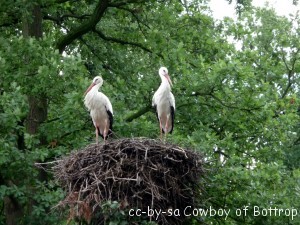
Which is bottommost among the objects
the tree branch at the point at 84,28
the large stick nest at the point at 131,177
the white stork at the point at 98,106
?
the large stick nest at the point at 131,177

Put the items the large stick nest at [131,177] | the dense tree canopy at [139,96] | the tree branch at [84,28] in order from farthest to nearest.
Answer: the tree branch at [84,28], the dense tree canopy at [139,96], the large stick nest at [131,177]

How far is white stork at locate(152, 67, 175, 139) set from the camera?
15762 mm

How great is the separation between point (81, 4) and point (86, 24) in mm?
1111

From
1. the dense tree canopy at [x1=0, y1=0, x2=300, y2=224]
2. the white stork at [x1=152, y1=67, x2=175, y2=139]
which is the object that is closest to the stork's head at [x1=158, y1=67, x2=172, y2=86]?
the white stork at [x1=152, y1=67, x2=175, y2=139]

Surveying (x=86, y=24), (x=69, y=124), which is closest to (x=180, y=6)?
(x=86, y=24)

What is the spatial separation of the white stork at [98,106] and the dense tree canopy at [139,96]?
20 centimetres

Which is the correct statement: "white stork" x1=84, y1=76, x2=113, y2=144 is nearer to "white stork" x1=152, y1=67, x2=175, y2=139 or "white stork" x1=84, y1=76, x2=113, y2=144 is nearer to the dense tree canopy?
the dense tree canopy

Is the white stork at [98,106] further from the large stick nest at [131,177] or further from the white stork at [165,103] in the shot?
the large stick nest at [131,177]

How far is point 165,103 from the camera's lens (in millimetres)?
15836

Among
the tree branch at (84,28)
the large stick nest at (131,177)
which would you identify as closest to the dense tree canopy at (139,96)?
the tree branch at (84,28)

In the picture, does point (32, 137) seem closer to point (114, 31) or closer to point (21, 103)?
point (21, 103)

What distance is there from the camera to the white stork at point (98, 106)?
1565 centimetres

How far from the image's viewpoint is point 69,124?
15875 mm

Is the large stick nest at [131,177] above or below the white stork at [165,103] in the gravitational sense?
below
